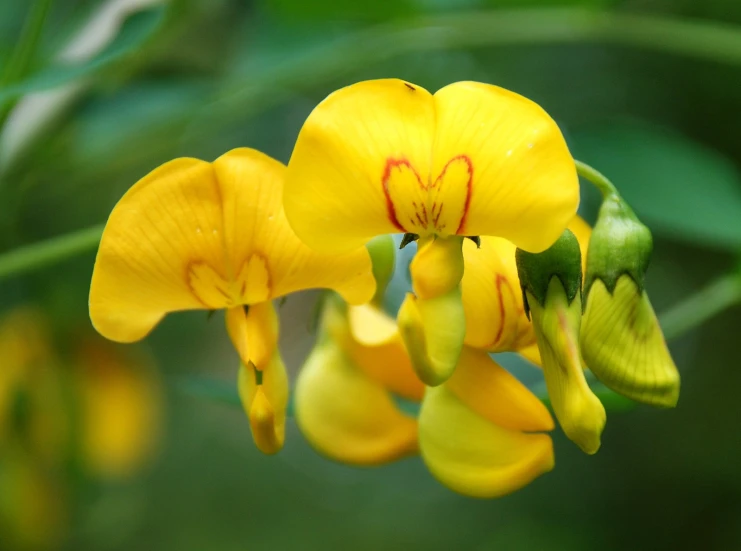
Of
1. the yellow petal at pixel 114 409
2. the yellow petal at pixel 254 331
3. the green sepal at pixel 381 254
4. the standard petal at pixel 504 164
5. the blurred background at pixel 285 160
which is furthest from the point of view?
the yellow petal at pixel 114 409

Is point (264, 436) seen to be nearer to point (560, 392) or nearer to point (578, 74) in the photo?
point (560, 392)

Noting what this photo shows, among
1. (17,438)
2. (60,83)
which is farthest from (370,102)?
(17,438)

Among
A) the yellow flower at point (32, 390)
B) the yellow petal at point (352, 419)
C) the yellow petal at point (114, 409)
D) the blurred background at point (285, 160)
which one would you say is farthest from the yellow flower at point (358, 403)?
the yellow petal at point (114, 409)

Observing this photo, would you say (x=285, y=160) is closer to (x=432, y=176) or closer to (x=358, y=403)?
(x=358, y=403)

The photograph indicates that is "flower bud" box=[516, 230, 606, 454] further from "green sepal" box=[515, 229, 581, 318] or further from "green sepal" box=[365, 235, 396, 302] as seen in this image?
"green sepal" box=[365, 235, 396, 302]

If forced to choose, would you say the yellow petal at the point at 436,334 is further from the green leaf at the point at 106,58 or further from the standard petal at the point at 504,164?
the green leaf at the point at 106,58

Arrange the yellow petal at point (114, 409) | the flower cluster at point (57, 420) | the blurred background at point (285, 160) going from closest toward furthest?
1. the blurred background at point (285, 160)
2. the flower cluster at point (57, 420)
3. the yellow petal at point (114, 409)

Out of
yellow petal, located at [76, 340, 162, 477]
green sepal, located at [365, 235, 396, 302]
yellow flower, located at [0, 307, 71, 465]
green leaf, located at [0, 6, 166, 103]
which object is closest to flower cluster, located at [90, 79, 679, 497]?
green sepal, located at [365, 235, 396, 302]
